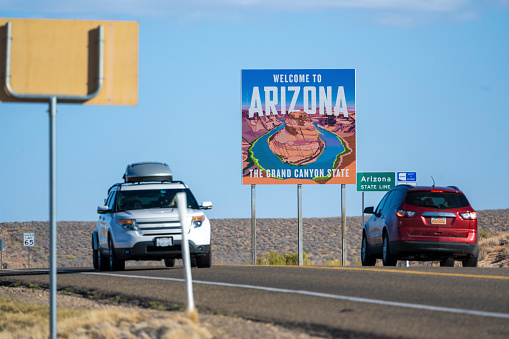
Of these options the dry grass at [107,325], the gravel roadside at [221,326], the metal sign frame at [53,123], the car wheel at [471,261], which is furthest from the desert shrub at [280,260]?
the metal sign frame at [53,123]

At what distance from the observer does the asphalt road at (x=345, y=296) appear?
377 inches

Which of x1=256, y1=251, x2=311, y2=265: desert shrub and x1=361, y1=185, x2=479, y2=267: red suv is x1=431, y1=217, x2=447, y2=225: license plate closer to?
x1=361, y1=185, x2=479, y2=267: red suv

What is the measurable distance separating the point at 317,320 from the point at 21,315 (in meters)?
5.16

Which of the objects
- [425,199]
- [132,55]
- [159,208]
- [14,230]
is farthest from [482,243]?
[14,230]

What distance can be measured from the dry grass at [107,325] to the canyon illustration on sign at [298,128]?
80.9ft

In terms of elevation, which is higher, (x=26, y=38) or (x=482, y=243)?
(x=26, y=38)

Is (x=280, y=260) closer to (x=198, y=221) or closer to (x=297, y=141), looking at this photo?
(x=297, y=141)

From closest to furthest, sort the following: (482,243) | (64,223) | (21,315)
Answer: (21,315)
(482,243)
(64,223)

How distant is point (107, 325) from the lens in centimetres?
1002

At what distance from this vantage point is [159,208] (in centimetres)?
1947

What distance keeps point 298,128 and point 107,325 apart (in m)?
28.1

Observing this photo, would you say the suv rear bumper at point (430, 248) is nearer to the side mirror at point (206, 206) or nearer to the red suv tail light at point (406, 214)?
the red suv tail light at point (406, 214)

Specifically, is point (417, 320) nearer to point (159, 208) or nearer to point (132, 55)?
point (132, 55)

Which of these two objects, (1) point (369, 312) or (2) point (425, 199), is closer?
(1) point (369, 312)
